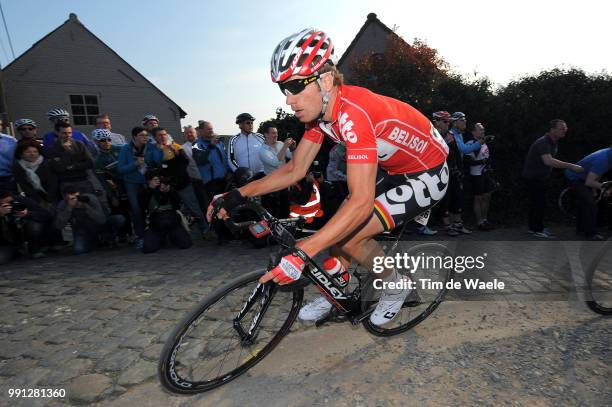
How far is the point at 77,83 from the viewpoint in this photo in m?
21.5

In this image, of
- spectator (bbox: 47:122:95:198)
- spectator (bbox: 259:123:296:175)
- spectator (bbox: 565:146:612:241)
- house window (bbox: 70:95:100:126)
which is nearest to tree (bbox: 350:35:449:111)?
spectator (bbox: 259:123:296:175)

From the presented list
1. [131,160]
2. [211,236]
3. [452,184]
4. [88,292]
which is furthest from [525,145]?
[88,292]

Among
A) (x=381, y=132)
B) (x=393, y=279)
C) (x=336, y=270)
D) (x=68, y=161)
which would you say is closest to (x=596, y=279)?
(x=393, y=279)

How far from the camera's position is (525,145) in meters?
8.68

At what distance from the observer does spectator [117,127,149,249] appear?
6.35 meters

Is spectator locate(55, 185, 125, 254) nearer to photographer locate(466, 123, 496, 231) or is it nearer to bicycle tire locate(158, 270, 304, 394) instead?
bicycle tire locate(158, 270, 304, 394)

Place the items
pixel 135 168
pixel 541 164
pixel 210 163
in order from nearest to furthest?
pixel 135 168
pixel 541 164
pixel 210 163

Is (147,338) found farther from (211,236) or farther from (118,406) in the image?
(211,236)

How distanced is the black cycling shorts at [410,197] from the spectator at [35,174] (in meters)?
6.00

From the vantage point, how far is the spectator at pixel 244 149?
22.8ft

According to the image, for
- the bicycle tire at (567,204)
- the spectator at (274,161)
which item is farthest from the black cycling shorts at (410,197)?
the bicycle tire at (567,204)

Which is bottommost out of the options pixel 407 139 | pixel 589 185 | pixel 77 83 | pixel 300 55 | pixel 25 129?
pixel 589 185

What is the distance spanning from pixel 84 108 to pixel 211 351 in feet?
80.5

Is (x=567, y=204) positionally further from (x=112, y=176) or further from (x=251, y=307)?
(x=112, y=176)
